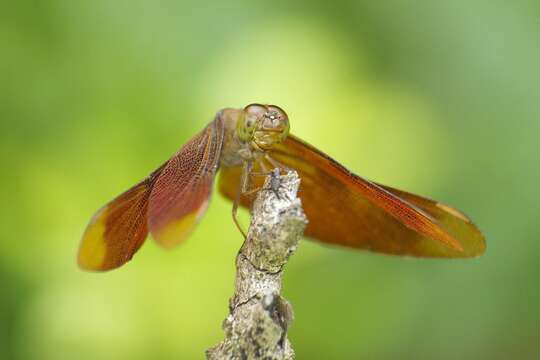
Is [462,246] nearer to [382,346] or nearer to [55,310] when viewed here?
[382,346]

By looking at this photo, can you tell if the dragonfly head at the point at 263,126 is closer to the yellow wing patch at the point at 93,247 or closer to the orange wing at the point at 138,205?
the orange wing at the point at 138,205

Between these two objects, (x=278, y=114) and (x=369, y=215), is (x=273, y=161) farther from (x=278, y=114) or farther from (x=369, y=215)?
(x=369, y=215)

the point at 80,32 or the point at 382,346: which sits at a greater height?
the point at 80,32

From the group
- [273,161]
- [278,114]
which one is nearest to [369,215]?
[273,161]

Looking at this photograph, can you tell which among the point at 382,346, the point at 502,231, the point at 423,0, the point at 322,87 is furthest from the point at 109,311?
the point at 423,0

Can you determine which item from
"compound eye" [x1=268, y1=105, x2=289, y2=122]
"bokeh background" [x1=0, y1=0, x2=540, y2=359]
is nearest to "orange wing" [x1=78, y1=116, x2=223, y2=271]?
"compound eye" [x1=268, y1=105, x2=289, y2=122]

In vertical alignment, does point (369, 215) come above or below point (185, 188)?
above

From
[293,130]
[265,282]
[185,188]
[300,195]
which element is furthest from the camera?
[293,130]
